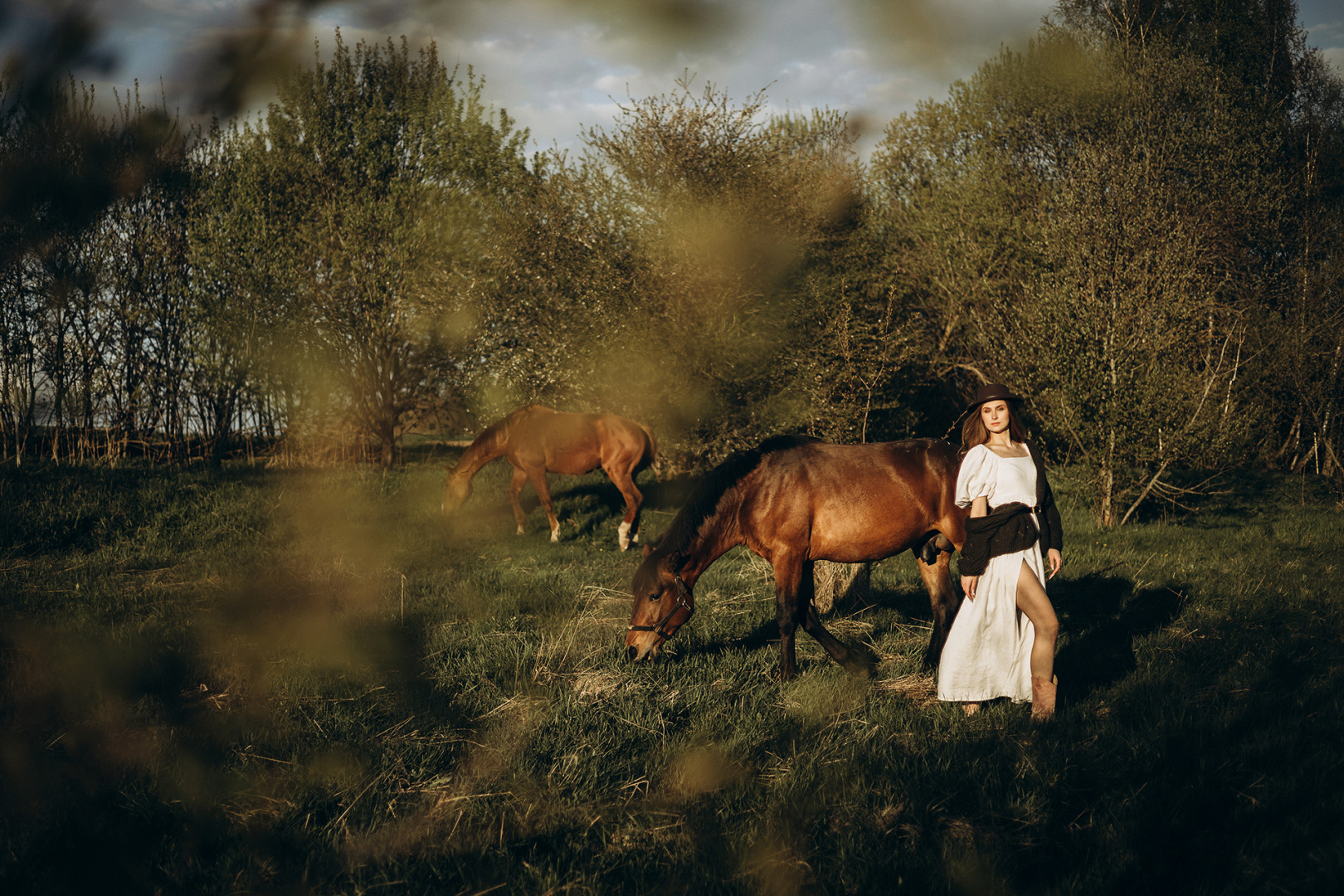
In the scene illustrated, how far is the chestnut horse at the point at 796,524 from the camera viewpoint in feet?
19.3

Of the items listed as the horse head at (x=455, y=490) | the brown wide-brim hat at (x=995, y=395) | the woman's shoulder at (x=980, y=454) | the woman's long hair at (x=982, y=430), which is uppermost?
the brown wide-brim hat at (x=995, y=395)

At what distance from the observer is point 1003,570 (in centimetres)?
471

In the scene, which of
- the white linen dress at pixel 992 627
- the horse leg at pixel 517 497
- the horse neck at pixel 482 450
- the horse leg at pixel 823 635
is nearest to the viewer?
the white linen dress at pixel 992 627

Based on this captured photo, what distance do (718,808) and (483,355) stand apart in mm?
16467

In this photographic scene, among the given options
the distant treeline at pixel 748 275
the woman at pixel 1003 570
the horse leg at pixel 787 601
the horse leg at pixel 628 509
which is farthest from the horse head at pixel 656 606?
the horse leg at pixel 628 509

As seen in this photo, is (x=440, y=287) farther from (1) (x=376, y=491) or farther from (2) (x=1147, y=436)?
(2) (x=1147, y=436)

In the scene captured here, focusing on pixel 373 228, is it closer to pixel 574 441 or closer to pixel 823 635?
pixel 574 441

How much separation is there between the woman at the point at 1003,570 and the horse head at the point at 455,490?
10.6 m

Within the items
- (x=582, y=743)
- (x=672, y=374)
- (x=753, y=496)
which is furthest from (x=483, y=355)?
(x=582, y=743)

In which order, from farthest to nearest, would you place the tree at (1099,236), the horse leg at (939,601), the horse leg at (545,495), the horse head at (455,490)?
the horse head at (455,490) < the horse leg at (545,495) < the tree at (1099,236) < the horse leg at (939,601)

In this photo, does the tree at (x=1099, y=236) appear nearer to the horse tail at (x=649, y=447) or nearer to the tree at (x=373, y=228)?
the horse tail at (x=649, y=447)

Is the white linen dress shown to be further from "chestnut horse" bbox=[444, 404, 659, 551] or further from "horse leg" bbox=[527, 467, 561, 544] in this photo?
"chestnut horse" bbox=[444, 404, 659, 551]

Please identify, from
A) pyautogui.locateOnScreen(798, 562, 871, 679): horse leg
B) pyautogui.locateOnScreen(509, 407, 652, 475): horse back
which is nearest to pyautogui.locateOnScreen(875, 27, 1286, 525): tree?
pyautogui.locateOnScreen(509, 407, 652, 475): horse back

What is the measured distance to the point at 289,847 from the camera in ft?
11.4
